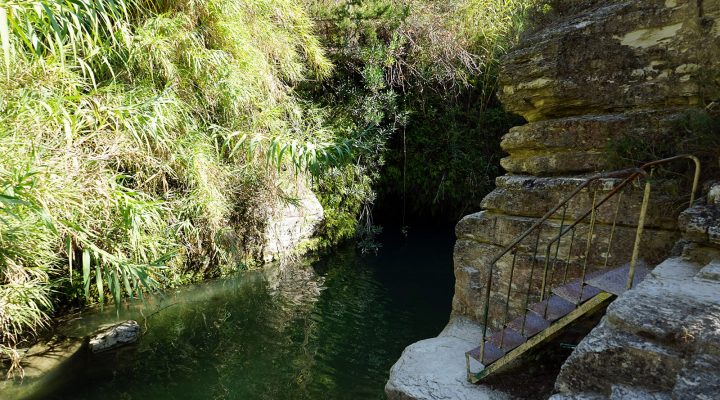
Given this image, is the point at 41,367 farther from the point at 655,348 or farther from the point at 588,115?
the point at 588,115

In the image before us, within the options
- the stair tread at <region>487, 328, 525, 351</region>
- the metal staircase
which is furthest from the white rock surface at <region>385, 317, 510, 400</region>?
the stair tread at <region>487, 328, 525, 351</region>

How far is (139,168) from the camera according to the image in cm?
456

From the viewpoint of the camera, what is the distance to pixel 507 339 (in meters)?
3.16

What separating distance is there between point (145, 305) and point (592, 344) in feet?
17.5

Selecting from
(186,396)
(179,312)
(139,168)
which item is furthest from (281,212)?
(186,396)

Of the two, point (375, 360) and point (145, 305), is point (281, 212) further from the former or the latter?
point (375, 360)

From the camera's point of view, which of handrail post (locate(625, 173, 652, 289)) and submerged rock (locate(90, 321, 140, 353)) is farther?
submerged rock (locate(90, 321, 140, 353))

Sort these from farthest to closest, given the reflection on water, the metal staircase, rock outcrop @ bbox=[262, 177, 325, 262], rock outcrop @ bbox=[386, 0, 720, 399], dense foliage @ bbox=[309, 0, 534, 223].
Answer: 1. dense foliage @ bbox=[309, 0, 534, 223]
2. rock outcrop @ bbox=[262, 177, 325, 262]
3. the reflection on water
4. rock outcrop @ bbox=[386, 0, 720, 399]
5. the metal staircase

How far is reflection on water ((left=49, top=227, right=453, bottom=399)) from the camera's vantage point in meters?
4.20

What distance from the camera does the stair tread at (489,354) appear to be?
308cm

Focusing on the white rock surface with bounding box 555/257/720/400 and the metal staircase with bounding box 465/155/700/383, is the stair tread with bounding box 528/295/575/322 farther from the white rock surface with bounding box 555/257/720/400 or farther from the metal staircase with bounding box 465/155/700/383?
the white rock surface with bounding box 555/257/720/400

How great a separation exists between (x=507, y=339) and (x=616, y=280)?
2.76 ft

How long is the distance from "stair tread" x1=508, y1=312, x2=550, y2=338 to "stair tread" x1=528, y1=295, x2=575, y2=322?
1.6 inches

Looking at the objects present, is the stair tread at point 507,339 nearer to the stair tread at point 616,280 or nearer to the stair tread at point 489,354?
the stair tread at point 489,354
